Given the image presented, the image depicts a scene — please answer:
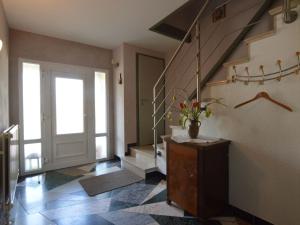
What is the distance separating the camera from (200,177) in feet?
6.06

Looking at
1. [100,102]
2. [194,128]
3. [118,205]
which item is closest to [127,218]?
[118,205]

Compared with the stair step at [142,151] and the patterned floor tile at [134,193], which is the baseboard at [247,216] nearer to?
the patterned floor tile at [134,193]

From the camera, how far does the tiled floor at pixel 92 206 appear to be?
6.56 ft

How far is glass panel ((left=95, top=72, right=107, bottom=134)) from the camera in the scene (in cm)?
412

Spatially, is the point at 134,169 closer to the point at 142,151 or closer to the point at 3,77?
the point at 142,151

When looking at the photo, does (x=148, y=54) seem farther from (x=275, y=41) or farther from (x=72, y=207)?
(x=72, y=207)

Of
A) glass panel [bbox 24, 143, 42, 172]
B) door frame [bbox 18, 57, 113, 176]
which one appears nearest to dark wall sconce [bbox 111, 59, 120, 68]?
door frame [bbox 18, 57, 113, 176]

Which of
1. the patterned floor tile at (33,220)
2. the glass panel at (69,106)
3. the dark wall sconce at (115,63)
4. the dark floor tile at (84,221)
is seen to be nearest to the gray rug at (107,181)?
the dark floor tile at (84,221)

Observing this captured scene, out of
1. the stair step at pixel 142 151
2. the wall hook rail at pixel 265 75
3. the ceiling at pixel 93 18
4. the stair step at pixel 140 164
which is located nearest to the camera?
the wall hook rail at pixel 265 75

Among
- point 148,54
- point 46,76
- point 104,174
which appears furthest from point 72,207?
point 148,54

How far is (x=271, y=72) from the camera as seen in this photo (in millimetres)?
1727

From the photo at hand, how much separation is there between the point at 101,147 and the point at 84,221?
2284 millimetres

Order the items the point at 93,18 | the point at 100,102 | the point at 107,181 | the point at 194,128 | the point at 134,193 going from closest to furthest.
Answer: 1. the point at 194,128
2. the point at 134,193
3. the point at 93,18
4. the point at 107,181
5. the point at 100,102

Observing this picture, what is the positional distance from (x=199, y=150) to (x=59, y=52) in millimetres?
3226
